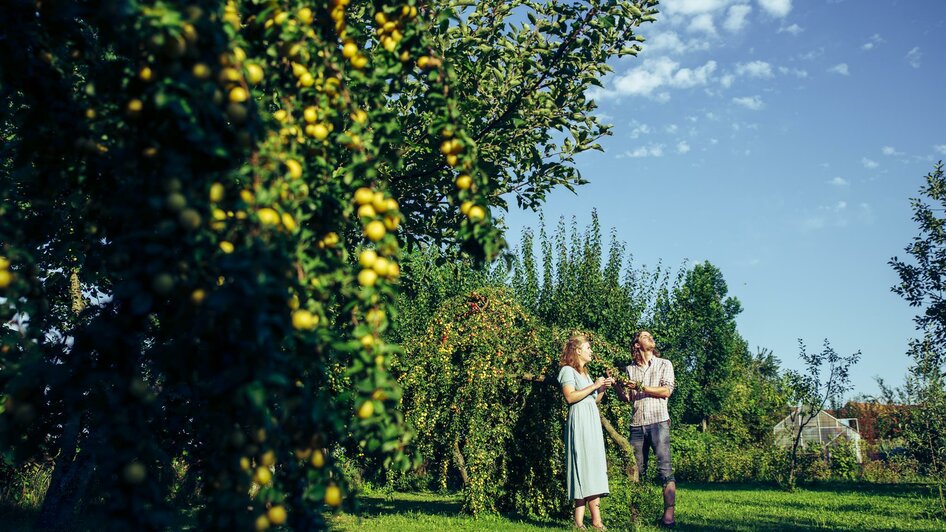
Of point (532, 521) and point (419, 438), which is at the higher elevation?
point (419, 438)

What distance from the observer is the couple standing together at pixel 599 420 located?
664 cm

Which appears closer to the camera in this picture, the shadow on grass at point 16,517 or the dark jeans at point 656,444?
the dark jeans at point 656,444

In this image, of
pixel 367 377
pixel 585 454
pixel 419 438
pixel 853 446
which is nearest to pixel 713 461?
pixel 853 446

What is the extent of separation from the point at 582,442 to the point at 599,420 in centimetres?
32

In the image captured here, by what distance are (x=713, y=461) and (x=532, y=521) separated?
18196mm

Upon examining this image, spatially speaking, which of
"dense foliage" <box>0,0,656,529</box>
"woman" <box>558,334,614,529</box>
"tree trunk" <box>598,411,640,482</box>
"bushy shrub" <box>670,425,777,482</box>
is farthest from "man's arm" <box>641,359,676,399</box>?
"bushy shrub" <box>670,425,777,482</box>

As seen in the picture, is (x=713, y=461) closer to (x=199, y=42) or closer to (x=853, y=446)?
(x=853, y=446)

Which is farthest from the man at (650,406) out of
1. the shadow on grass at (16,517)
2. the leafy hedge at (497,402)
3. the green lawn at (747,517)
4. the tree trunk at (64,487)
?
the shadow on grass at (16,517)

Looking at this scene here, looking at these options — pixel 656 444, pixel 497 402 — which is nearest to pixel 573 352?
pixel 656 444

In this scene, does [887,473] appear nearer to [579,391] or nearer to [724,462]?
[724,462]

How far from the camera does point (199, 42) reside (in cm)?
185

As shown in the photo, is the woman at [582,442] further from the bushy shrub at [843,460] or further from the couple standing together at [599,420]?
the bushy shrub at [843,460]

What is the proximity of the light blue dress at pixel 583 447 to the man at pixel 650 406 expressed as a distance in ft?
2.90

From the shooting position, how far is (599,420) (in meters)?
6.87
